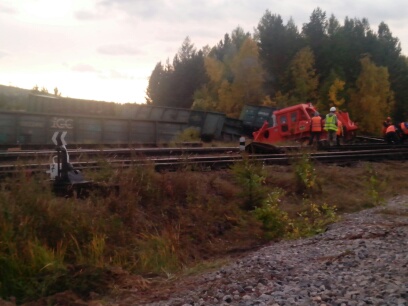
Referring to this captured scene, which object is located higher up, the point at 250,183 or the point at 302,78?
the point at 302,78

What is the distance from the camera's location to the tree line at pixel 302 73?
6062cm

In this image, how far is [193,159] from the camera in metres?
16.3

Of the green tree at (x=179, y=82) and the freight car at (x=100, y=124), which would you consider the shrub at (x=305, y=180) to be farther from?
the green tree at (x=179, y=82)

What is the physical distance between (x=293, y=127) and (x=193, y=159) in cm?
1554

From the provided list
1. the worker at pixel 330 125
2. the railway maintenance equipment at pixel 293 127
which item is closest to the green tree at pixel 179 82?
the railway maintenance equipment at pixel 293 127

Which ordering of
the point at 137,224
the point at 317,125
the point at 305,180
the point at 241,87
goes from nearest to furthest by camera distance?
1. the point at 137,224
2. the point at 305,180
3. the point at 317,125
4. the point at 241,87

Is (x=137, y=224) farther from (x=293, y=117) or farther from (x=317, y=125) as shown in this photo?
(x=293, y=117)

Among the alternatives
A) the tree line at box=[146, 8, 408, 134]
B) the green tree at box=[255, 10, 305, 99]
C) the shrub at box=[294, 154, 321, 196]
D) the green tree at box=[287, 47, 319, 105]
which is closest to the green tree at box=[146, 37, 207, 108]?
the tree line at box=[146, 8, 408, 134]

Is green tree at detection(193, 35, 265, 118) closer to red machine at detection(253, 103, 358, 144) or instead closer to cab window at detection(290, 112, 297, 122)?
red machine at detection(253, 103, 358, 144)

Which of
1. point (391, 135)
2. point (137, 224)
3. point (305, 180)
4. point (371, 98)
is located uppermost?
point (371, 98)

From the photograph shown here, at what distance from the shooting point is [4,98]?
46750 millimetres

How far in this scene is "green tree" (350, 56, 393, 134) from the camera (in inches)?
2287

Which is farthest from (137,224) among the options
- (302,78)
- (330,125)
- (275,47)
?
(275,47)

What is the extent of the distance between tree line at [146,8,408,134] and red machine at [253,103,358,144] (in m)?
23.9
